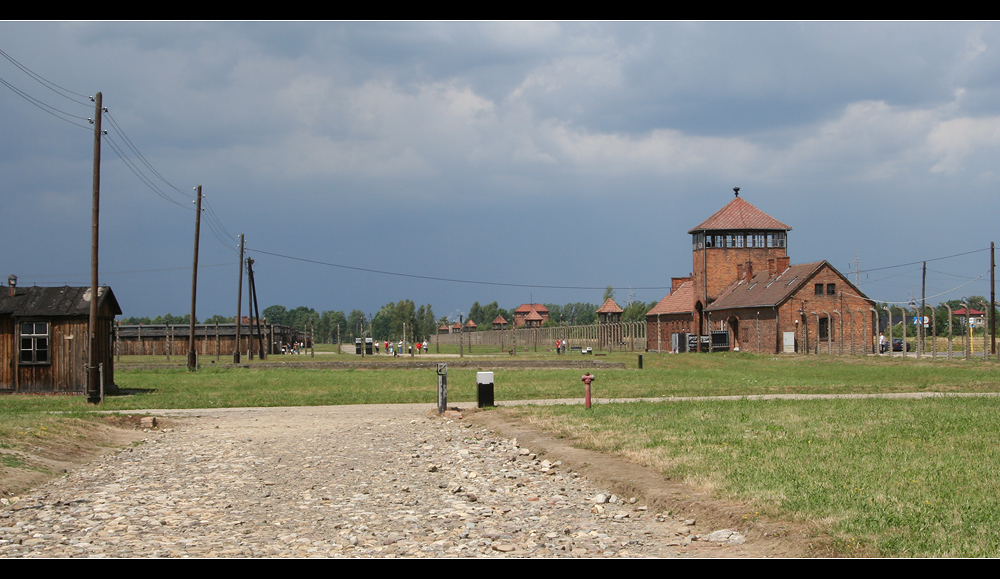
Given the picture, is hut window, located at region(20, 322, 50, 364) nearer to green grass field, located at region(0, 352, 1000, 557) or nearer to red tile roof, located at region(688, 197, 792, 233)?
green grass field, located at region(0, 352, 1000, 557)

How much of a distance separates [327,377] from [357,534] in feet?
100

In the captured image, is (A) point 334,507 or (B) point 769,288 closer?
(A) point 334,507

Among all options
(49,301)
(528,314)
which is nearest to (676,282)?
(49,301)

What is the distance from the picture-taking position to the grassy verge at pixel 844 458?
7.71 metres

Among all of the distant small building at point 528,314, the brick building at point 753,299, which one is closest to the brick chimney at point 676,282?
the brick building at point 753,299

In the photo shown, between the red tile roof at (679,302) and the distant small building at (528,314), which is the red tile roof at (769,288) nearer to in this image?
the red tile roof at (679,302)

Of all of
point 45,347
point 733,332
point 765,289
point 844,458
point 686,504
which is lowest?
point 686,504

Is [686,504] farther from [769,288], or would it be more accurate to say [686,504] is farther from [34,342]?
[769,288]

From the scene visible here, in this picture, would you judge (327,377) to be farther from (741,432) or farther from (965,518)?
(965,518)

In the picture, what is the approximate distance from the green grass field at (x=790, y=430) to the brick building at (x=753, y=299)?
2245cm

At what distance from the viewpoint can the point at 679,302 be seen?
75.5 meters

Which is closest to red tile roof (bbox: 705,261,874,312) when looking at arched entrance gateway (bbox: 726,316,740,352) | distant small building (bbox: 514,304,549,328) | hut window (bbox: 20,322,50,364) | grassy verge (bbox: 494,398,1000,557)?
arched entrance gateway (bbox: 726,316,740,352)

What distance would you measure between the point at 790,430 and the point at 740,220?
59500mm

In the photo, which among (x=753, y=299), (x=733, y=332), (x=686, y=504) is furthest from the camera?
(x=733, y=332)
